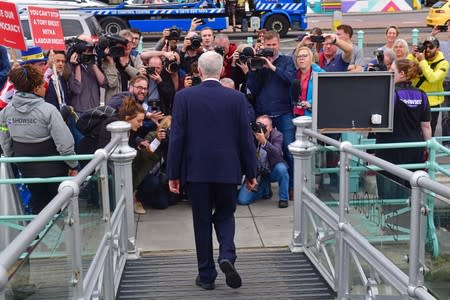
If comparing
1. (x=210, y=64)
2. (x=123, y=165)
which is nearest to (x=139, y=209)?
(x=123, y=165)

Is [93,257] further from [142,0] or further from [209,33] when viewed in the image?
[142,0]

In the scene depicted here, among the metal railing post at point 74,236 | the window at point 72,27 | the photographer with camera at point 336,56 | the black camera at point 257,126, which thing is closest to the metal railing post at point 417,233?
the metal railing post at point 74,236

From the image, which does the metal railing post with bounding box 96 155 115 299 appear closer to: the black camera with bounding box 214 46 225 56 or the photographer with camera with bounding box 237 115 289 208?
the photographer with camera with bounding box 237 115 289 208

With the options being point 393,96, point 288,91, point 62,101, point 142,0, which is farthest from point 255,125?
point 142,0

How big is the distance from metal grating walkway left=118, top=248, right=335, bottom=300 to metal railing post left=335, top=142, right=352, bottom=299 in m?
0.34

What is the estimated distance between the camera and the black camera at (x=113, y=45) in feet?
25.0

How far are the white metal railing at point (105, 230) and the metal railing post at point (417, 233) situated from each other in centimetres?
169

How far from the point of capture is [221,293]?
498 cm

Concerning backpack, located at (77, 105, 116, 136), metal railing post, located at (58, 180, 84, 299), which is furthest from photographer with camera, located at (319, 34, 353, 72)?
metal railing post, located at (58, 180, 84, 299)

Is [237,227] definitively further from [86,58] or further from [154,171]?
[86,58]

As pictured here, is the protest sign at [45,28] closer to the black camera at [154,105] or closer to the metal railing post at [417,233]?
the black camera at [154,105]

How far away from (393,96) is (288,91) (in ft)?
5.87

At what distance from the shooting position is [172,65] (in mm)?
7617

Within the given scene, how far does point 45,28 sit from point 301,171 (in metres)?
3.44
